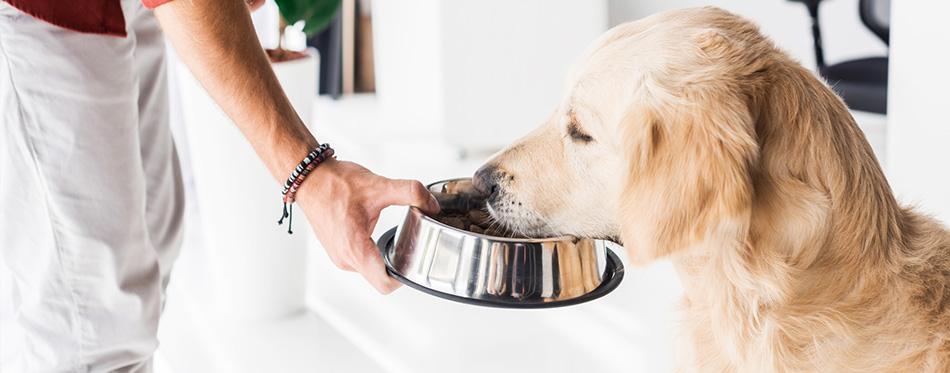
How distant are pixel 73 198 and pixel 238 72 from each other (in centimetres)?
40

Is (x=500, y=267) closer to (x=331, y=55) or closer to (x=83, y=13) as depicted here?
(x=83, y=13)

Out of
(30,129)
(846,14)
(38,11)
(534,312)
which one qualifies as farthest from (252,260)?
(846,14)

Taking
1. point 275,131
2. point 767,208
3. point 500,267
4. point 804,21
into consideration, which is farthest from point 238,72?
point 804,21

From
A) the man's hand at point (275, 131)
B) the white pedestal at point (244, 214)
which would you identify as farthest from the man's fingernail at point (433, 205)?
the white pedestal at point (244, 214)

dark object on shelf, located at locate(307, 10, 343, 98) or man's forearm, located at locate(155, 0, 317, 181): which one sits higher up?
man's forearm, located at locate(155, 0, 317, 181)

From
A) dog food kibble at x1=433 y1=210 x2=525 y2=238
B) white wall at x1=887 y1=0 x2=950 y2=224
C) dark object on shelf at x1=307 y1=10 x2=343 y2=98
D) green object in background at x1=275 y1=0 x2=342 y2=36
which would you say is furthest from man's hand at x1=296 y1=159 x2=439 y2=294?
dark object on shelf at x1=307 y1=10 x2=343 y2=98

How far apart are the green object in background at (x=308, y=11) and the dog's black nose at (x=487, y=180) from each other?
1.22m

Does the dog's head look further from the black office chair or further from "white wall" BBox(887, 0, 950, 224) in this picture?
the black office chair

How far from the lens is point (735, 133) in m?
0.90

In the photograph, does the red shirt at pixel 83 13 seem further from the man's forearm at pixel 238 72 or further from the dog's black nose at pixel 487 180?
the dog's black nose at pixel 487 180

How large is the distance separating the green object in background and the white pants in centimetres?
78

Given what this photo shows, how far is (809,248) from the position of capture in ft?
3.13

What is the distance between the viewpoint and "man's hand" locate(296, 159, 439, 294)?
3.75ft

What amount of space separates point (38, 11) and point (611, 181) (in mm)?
909
